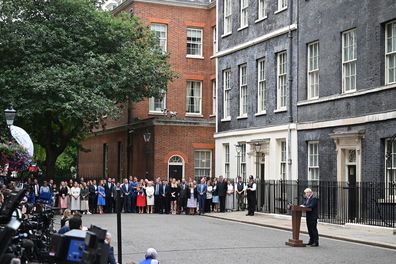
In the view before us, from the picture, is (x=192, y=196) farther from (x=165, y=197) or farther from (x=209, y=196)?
(x=165, y=197)

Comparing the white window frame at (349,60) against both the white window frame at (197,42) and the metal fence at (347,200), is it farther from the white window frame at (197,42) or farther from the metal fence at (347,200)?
the white window frame at (197,42)

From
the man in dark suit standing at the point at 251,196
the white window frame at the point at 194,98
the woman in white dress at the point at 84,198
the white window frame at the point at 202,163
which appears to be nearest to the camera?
the man in dark suit standing at the point at 251,196

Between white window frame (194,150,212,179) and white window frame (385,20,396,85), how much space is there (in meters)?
20.1

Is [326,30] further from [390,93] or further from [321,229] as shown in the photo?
[321,229]

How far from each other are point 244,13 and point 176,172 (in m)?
11.3

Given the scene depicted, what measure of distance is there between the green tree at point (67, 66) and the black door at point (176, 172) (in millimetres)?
5737

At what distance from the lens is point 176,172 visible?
4331cm

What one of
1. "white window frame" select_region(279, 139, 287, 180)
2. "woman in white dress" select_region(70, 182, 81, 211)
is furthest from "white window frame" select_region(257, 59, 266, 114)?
"woman in white dress" select_region(70, 182, 81, 211)

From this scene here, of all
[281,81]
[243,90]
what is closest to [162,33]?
[243,90]

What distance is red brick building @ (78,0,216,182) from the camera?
43000 millimetres

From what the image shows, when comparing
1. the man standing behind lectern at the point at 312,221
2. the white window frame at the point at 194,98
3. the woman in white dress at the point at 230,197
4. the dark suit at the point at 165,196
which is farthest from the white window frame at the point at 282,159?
the white window frame at the point at 194,98

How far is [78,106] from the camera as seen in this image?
110ft

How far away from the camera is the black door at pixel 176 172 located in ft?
142

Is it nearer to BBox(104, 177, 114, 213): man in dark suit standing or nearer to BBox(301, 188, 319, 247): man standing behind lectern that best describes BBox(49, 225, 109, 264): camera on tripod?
BBox(301, 188, 319, 247): man standing behind lectern
